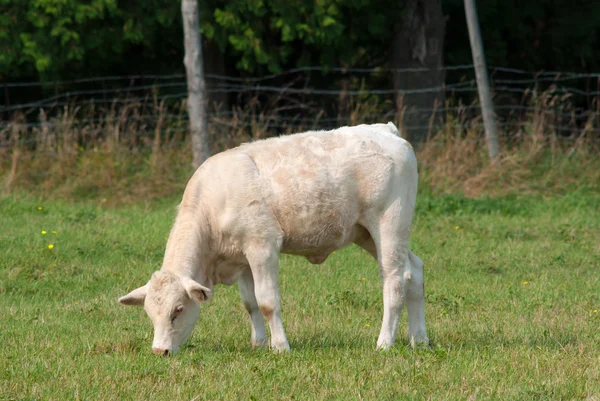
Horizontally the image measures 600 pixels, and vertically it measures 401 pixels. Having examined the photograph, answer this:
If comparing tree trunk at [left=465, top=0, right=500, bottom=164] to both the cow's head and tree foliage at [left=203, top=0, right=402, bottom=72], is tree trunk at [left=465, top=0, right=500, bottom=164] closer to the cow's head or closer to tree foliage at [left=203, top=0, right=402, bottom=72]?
tree foliage at [left=203, top=0, right=402, bottom=72]

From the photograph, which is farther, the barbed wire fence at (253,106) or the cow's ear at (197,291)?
the barbed wire fence at (253,106)

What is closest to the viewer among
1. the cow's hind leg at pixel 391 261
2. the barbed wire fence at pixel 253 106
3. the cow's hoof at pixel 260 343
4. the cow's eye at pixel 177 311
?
the cow's eye at pixel 177 311

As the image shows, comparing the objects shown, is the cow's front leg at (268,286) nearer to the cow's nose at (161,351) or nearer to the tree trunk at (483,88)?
the cow's nose at (161,351)

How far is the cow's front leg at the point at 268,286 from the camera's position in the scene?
6.77 metres

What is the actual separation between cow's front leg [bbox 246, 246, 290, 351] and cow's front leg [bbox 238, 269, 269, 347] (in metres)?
0.37

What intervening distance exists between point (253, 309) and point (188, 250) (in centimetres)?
79

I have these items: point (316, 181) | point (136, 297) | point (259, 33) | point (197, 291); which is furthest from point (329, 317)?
point (259, 33)

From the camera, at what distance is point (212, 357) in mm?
6582

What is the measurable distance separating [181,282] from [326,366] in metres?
1.18

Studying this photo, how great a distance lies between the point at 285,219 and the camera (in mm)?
6844

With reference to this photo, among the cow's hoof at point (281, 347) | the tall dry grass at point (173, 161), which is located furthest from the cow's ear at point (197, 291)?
the tall dry grass at point (173, 161)

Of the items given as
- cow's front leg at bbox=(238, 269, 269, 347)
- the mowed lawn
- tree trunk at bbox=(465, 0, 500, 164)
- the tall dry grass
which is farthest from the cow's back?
tree trunk at bbox=(465, 0, 500, 164)

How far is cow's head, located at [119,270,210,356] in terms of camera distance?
6.53 meters

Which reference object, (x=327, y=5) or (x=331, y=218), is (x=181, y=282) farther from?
(x=327, y=5)
